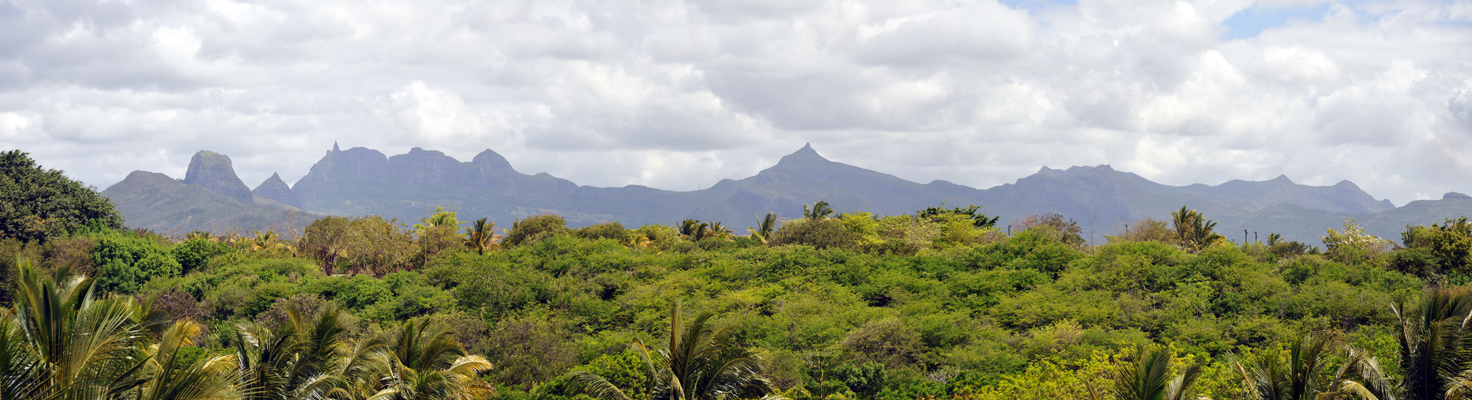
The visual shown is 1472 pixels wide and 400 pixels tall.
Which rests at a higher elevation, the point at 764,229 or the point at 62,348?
the point at 764,229

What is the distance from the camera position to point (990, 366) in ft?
99.9

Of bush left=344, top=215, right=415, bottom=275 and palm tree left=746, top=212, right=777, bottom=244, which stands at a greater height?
palm tree left=746, top=212, right=777, bottom=244

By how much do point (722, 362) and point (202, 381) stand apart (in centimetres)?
1131

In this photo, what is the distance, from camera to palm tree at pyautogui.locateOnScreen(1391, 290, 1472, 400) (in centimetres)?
1902

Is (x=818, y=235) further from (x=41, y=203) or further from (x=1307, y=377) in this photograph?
(x=41, y=203)

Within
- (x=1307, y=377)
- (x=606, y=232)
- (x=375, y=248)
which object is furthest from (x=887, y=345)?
(x=375, y=248)

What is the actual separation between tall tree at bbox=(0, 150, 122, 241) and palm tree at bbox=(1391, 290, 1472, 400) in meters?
63.7

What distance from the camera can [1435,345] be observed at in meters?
19.3

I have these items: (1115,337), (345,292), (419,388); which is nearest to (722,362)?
(419,388)

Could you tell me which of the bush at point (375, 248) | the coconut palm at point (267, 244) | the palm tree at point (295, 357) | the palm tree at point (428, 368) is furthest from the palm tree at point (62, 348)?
the coconut palm at point (267, 244)

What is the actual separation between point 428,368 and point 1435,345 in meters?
24.0

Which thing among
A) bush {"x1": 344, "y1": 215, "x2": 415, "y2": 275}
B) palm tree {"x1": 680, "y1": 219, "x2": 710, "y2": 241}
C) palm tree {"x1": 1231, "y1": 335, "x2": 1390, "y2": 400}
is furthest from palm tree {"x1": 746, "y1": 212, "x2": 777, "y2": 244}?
palm tree {"x1": 1231, "y1": 335, "x2": 1390, "y2": 400}

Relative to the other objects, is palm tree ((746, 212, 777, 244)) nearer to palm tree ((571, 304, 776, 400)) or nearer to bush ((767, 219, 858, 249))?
bush ((767, 219, 858, 249))

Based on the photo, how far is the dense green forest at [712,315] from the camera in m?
16.9
